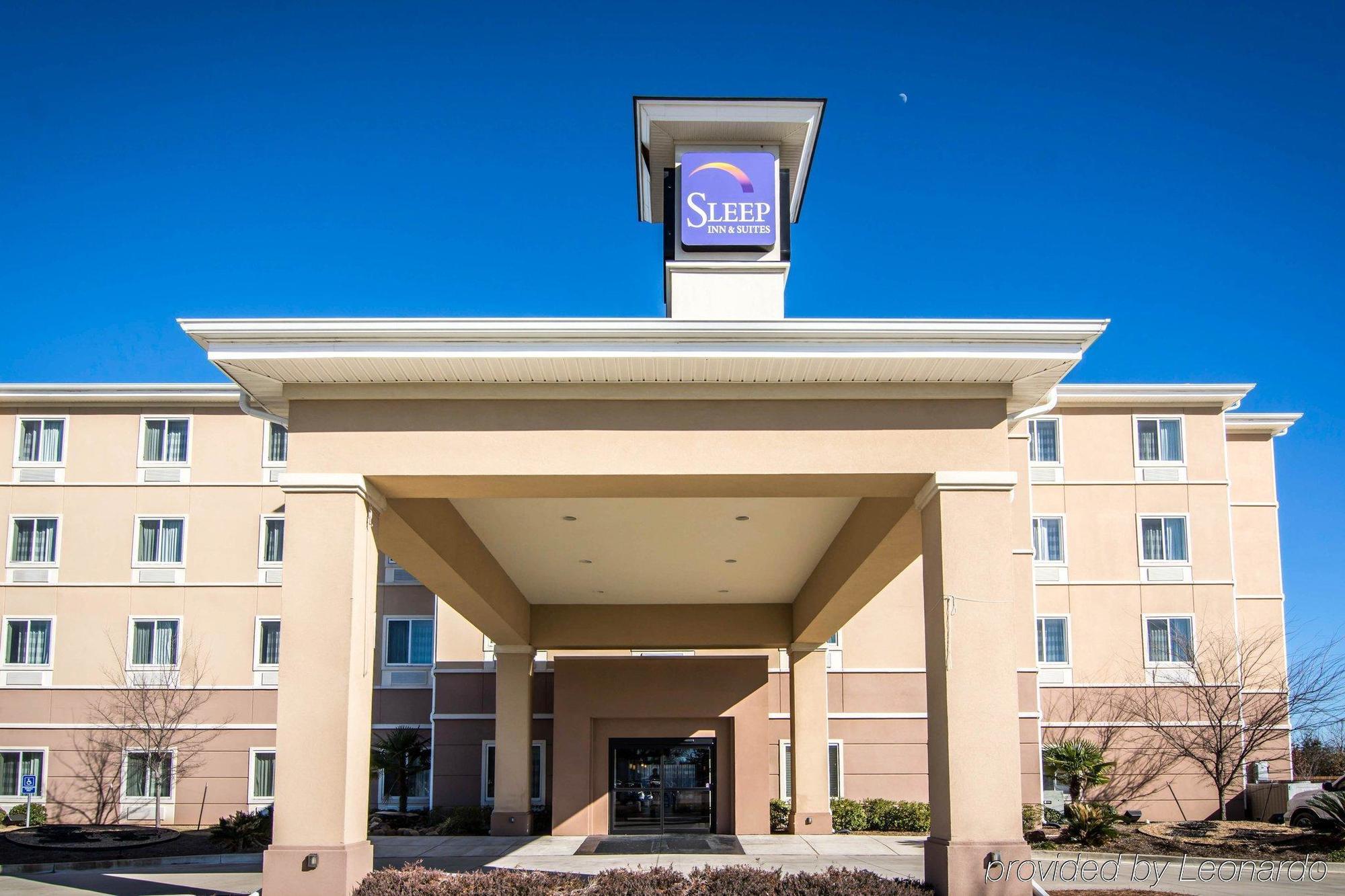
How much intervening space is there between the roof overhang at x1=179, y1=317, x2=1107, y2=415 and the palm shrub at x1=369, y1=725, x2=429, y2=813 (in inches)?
728

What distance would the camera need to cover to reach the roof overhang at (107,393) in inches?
1157

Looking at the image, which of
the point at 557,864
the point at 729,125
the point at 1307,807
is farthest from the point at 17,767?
the point at 1307,807

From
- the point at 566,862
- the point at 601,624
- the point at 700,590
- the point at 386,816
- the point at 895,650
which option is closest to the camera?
the point at 566,862

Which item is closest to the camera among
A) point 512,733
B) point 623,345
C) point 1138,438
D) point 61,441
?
point 623,345

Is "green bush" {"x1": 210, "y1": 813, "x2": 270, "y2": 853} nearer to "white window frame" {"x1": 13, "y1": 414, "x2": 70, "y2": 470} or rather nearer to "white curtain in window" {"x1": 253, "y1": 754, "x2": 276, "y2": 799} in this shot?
"white curtain in window" {"x1": 253, "y1": 754, "x2": 276, "y2": 799}

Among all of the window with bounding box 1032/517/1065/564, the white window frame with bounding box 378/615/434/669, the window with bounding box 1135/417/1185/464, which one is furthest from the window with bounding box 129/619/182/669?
the window with bounding box 1135/417/1185/464

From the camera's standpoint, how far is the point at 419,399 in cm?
1191

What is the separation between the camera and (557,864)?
18.5 m

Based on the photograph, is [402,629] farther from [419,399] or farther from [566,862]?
[419,399]

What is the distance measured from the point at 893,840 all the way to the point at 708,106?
14.6 meters

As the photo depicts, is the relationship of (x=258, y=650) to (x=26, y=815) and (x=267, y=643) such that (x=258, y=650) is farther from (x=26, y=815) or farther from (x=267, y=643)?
(x=26, y=815)

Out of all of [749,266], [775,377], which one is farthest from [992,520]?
[749,266]

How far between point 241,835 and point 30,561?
1355 centimetres

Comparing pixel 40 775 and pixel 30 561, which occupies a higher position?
pixel 30 561
